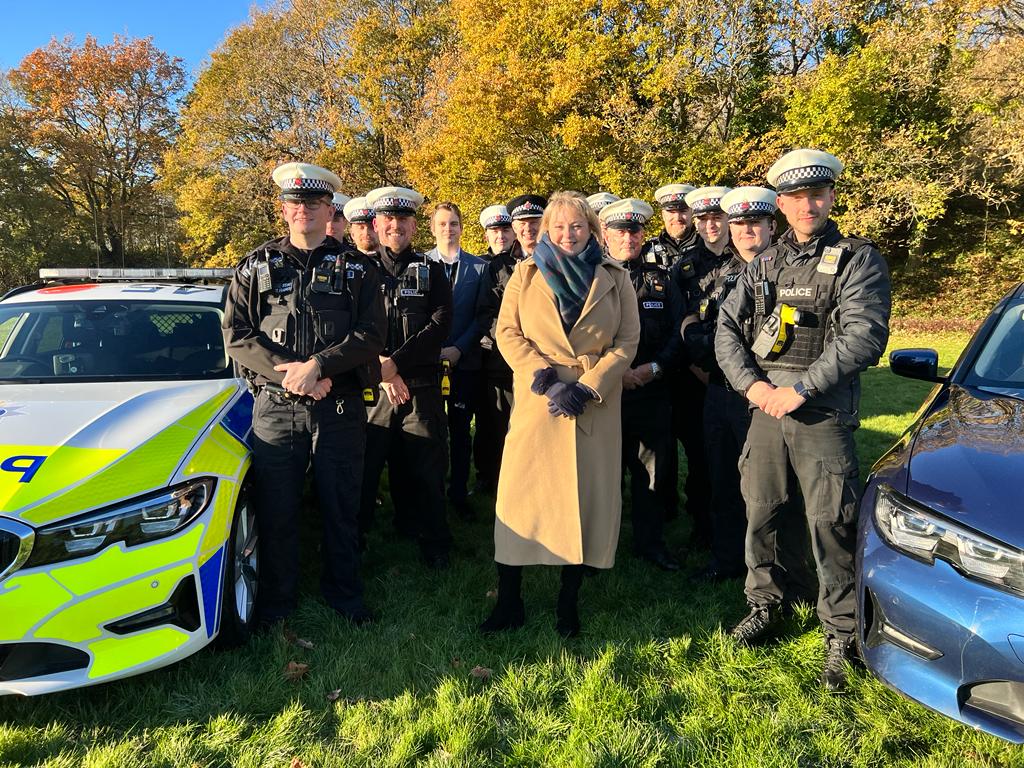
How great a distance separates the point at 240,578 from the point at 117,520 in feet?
2.40

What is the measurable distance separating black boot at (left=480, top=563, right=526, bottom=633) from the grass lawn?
0.10 m

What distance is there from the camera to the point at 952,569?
209 centimetres

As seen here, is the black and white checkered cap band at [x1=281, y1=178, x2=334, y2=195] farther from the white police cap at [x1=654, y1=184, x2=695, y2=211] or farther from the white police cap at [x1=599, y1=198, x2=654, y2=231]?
the white police cap at [x1=654, y1=184, x2=695, y2=211]

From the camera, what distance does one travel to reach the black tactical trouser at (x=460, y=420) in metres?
5.25

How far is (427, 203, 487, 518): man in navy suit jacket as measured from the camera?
5031 mm

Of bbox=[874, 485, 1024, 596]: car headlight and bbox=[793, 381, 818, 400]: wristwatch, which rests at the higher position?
bbox=[793, 381, 818, 400]: wristwatch

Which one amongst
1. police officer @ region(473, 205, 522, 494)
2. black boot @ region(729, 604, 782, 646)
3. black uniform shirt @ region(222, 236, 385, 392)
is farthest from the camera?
police officer @ region(473, 205, 522, 494)

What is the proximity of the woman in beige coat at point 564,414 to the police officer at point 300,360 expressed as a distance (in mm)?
787

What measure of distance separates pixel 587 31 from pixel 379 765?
15.7 metres

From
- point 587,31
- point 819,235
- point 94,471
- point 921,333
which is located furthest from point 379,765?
point 921,333

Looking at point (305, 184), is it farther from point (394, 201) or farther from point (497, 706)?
point (497, 706)

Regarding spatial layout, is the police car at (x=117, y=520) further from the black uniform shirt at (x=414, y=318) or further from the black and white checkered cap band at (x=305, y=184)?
the black and white checkered cap band at (x=305, y=184)

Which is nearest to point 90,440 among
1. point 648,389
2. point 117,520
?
point 117,520

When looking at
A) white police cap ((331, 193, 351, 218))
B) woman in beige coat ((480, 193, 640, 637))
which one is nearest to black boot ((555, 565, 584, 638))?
woman in beige coat ((480, 193, 640, 637))
